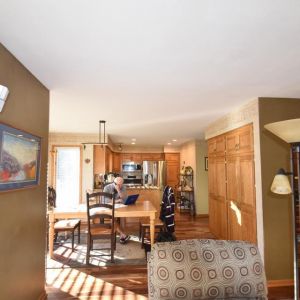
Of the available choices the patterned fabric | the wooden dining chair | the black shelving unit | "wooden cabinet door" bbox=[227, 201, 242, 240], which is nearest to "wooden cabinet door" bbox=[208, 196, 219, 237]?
"wooden cabinet door" bbox=[227, 201, 242, 240]

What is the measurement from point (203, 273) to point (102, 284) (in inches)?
79.6

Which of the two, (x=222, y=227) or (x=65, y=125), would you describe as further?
(x=65, y=125)

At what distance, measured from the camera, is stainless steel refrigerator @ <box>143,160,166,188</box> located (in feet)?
30.5

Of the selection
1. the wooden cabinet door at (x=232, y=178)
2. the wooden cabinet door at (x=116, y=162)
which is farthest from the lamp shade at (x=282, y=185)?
the wooden cabinet door at (x=116, y=162)

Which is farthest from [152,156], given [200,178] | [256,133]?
[256,133]

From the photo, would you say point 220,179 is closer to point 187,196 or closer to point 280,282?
point 280,282

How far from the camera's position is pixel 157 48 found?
190 cm

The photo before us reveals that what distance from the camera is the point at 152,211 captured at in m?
4.12

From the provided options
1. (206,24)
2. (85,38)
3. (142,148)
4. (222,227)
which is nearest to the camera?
(206,24)

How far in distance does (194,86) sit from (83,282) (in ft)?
9.34

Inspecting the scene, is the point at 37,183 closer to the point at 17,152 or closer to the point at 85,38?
the point at 17,152

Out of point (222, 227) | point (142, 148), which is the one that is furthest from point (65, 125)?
point (142, 148)

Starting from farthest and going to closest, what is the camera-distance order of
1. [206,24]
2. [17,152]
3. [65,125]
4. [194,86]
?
[65,125]
[194,86]
[17,152]
[206,24]

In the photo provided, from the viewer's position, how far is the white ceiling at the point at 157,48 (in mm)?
1445
